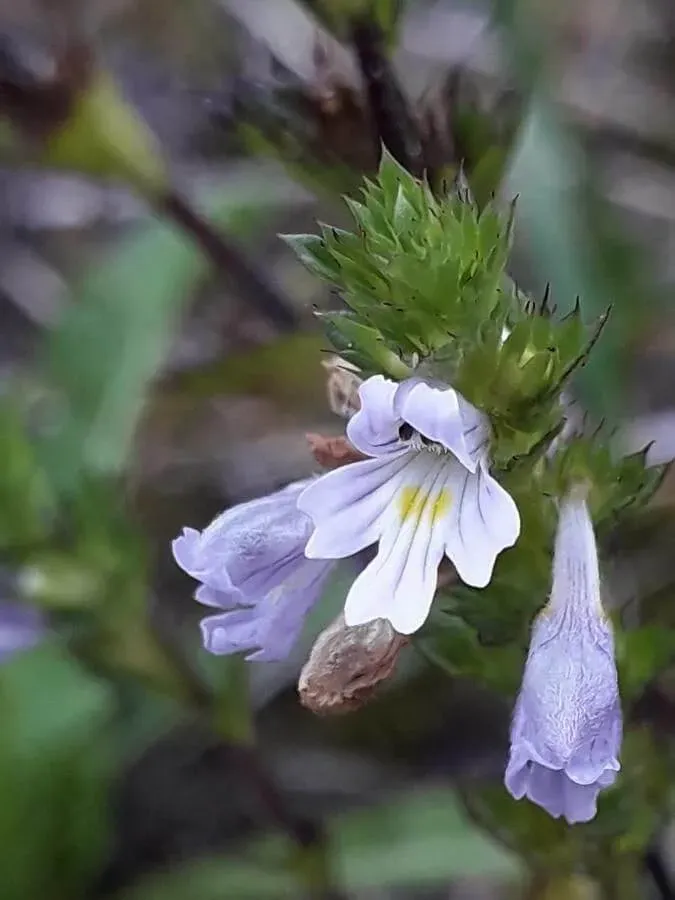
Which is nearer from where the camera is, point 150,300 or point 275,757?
point 275,757

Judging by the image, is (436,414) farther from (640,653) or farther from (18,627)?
(18,627)

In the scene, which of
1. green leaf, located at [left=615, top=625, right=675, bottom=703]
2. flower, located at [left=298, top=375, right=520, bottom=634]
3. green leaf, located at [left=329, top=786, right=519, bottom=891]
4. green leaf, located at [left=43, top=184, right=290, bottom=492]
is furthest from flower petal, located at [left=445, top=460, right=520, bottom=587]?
green leaf, located at [left=43, top=184, right=290, bottom=492]

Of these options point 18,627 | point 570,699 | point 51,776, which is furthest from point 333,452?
point 51,776

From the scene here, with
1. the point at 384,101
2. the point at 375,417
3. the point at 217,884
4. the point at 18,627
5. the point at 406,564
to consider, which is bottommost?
the point at 217,884

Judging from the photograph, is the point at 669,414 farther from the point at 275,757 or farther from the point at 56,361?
the point at 56,361

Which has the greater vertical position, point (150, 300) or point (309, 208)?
point (309, 208)

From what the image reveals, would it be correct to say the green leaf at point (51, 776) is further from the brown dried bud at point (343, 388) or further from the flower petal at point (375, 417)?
the flower petal at point (375, 417)

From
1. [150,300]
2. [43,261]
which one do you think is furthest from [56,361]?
[43,261]
